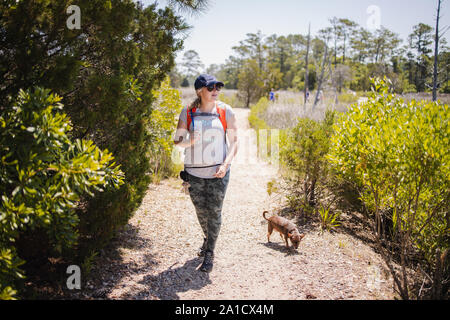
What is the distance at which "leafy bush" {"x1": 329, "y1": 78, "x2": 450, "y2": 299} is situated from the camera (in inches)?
91.8

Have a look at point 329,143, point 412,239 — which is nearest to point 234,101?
point 329,143

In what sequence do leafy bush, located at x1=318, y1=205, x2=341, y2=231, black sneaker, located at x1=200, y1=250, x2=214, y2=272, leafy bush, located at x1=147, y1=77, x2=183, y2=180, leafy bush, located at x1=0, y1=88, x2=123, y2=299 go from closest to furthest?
leafy bush, located at x1=0, y1=88, x2=123, y2=299 → black sneaker, located at x1=200, y1=250, x2=214, y2=272 → leafy bush, located at x1=318, y1=205, x2=341, y2=231 → leafy bush, located at x1=147, y1=77, x2=183, y2=180

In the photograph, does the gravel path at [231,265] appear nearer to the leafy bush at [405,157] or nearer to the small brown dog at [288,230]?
the small brown dog at [288,230]

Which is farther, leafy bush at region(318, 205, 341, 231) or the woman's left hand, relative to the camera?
leafy bush at region(318, 205, 341, 231)

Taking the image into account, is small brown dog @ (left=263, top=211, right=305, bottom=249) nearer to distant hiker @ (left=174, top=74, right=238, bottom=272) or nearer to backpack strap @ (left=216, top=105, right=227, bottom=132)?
distant hiker @ (left=174, top=74, right=238, bottom=272)

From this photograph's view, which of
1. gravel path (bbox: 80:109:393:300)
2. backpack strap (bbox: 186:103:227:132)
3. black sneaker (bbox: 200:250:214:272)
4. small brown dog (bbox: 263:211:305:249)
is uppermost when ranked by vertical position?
backpack strap (bbox: 186:103:227:132)

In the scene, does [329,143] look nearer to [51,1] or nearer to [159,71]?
[159,71]

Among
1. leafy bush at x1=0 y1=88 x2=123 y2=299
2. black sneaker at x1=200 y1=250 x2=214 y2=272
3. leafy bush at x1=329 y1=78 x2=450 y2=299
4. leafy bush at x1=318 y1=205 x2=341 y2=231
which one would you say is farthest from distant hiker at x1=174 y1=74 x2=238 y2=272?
leafy bush at x1=318 y1=205 x2=341 y2=231

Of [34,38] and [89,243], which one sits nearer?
[34,38]

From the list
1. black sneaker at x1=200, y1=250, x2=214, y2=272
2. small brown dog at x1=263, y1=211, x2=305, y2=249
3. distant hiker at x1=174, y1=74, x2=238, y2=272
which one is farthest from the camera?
small brown dog at x1=263, y1=211, x2=305, y2=249

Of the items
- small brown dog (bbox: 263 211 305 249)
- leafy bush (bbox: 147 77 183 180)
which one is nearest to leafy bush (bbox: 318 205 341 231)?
small brown dog (bbox: 263 211 305 249)

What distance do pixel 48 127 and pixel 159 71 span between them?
2082 mm

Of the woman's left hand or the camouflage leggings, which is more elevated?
the woman's left hand

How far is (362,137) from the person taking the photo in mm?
2877
